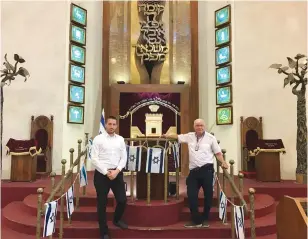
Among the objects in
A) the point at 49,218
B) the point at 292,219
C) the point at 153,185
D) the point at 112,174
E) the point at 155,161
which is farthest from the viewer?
the point at 153,185

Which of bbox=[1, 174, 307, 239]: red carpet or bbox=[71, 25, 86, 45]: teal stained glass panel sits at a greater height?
bbox=[71, 25, 86, 45]: teal stained glass panel

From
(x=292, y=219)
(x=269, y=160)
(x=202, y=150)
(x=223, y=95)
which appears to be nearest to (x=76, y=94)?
(x=223, y=95)

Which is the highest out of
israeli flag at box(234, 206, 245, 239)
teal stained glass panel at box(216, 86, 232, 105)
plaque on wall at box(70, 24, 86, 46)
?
plaque on wall at box(70, 24, 86, 46)

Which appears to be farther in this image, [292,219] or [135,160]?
[135,160]

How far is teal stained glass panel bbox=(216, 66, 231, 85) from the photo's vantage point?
269 inches

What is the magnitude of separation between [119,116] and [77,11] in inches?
102

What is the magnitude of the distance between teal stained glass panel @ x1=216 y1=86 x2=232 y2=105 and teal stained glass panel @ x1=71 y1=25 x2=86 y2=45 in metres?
3.35

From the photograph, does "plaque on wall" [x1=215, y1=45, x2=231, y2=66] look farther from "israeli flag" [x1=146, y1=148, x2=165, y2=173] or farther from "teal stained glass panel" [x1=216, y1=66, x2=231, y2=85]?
"israeli flag" [x1=146, y1=148, x2=165, y2=173]

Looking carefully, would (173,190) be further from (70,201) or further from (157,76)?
(157,76)

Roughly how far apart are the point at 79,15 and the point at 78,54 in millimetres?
899

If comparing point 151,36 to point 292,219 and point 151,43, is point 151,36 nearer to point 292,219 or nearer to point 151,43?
point 151,43

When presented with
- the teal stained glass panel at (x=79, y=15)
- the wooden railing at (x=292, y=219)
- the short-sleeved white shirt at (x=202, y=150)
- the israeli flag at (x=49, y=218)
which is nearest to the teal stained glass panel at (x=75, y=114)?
the teal stained glass panel at (x=79, y=15)

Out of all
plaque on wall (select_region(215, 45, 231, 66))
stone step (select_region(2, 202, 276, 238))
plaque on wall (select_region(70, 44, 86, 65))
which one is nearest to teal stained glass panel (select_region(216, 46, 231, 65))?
plaque on wall (select_region(215, 45, 231, 66))

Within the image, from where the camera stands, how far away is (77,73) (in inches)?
275
